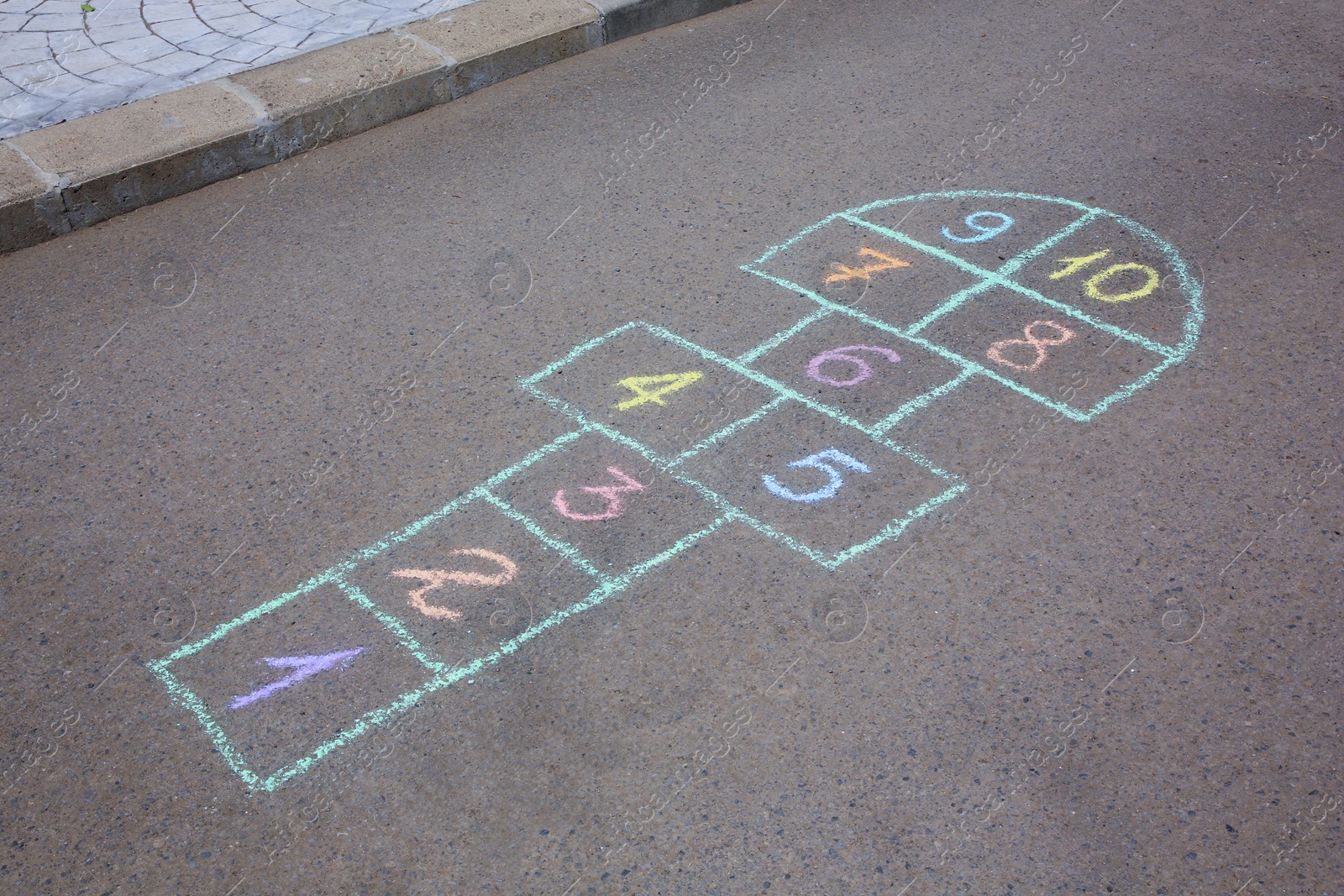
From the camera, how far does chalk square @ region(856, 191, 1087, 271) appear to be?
484cm

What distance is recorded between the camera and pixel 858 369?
13.8ft

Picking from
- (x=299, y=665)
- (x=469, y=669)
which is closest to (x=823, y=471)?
(x=469, y=669)

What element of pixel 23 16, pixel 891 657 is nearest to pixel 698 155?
pixel 891 657

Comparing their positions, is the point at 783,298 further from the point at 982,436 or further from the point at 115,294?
the point at 115,294

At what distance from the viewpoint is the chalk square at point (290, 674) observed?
294cm

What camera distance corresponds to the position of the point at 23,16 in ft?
21.0

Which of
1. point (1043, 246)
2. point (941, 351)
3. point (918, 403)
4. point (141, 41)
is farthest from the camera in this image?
point (141, 41)

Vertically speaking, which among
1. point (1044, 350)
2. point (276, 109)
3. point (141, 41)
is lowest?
point (1044, 350)

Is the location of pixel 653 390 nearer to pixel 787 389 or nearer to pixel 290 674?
pixel 787 389

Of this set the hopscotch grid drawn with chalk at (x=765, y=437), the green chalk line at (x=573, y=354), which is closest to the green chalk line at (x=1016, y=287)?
the hopscotch grid drawn with chalk at (x=765, y=437)

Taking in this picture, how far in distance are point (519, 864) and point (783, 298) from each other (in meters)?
2.61

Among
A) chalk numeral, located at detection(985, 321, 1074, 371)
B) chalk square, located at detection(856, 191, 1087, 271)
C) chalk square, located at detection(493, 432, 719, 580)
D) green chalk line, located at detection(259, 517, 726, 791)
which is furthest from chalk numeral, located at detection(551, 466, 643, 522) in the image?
chalk square, located at detection(856, 191, 1087, 271)

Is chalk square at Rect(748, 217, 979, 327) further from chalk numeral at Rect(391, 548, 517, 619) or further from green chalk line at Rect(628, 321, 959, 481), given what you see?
chalk numeral at Rect(391, 548, 517, 619)

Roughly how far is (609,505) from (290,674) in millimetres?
1098
